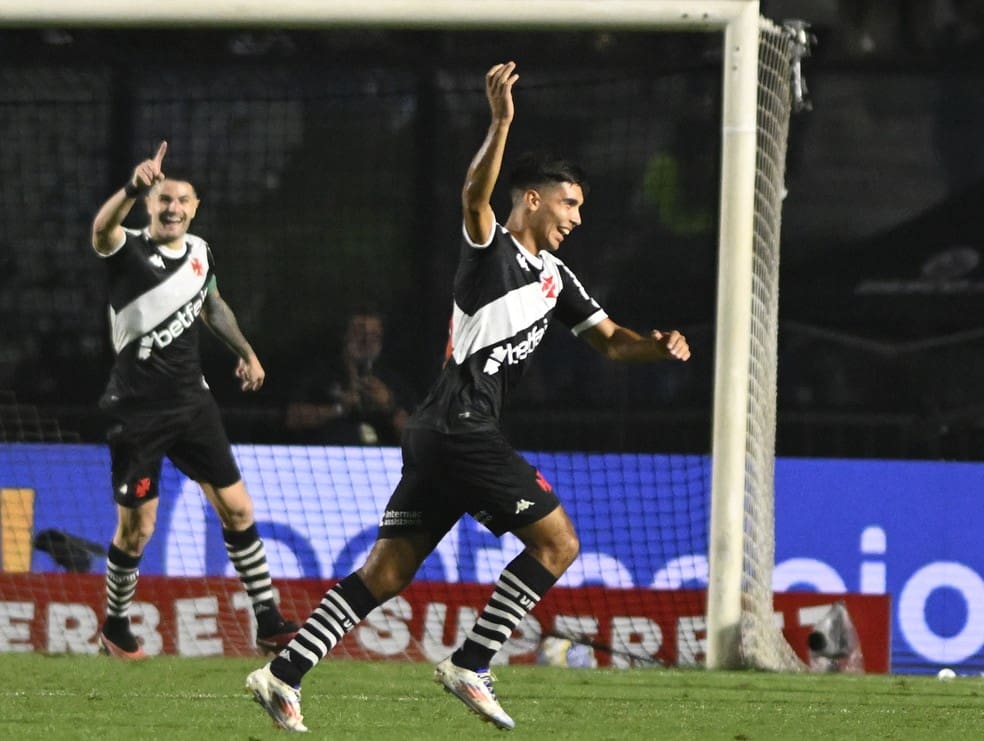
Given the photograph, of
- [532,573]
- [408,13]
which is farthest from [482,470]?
[408,13]

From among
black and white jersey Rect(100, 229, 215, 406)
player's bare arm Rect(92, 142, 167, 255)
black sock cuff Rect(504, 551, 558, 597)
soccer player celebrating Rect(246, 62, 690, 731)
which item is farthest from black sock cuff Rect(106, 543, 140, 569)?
black sock cuff Rect(504, 551, 558, 597)

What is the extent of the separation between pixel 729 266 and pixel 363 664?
8.05 feet

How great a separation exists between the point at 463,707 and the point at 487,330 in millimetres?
1613

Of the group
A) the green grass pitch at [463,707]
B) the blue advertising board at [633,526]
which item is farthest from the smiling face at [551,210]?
the blue advertising board at [633,526]

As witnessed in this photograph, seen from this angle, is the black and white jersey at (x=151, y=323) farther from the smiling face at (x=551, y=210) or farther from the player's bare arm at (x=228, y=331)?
the smiling face at (x=551, y=210)

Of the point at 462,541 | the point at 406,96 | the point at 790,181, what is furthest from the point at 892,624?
the point at 406,96

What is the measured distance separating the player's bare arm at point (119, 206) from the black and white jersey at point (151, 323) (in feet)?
0.52

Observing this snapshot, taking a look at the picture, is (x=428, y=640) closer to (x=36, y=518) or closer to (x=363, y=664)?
(x=363, y=664)

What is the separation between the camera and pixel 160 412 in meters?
9.87

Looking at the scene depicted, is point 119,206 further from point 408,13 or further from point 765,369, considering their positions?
point 765,369

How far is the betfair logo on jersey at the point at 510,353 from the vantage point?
7.42 metres

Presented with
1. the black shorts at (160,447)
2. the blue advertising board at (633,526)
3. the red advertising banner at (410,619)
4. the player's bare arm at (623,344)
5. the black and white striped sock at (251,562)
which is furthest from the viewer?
the blue advertising board at (633,526)

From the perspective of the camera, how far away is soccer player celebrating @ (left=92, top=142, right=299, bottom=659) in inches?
388

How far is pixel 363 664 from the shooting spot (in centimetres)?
991
